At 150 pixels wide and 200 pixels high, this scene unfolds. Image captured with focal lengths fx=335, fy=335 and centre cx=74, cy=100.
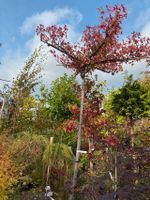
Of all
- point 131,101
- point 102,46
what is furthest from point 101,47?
point 131,101

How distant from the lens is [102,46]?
14.2ft

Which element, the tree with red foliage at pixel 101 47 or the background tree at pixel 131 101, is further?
the background tree at pixel 131 101

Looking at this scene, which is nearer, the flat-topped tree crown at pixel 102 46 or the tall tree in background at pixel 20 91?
the flat-topped tree crown at pixel 102 46

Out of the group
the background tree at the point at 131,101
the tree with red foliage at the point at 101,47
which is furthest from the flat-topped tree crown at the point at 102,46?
the background tree at the point at 131,101

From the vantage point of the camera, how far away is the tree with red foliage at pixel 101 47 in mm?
4270

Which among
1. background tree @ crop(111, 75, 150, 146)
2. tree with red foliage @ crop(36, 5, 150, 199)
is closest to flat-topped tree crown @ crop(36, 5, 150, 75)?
tree with red foliage @ crop(36, 5, 150, 199)

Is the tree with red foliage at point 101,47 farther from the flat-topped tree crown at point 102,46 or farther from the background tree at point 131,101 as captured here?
the background tree at point 131,101

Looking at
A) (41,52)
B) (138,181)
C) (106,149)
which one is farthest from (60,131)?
(138,181)

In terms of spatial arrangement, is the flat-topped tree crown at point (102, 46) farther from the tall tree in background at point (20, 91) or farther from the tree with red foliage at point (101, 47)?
the tall tree in background at point (20, 91)

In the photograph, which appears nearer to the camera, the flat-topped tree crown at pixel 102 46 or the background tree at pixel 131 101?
the flat-topped tree crown at pixel 102 46

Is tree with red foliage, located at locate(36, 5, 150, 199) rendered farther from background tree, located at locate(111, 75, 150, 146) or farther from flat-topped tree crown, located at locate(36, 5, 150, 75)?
background tree, located at locate(111, 75, 150, 146)

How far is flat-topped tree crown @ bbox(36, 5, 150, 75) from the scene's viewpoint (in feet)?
14.0

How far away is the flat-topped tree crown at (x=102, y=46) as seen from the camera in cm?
427

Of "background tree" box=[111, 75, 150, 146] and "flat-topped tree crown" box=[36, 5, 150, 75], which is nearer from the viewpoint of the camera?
"flat-topped tree crown" box=[36, 5, 150, 75]
